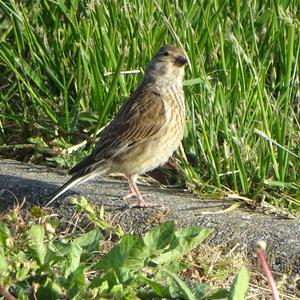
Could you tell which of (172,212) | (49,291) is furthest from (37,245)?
(172,212)

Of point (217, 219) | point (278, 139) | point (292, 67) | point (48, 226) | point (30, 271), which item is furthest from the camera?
point (292, 67)

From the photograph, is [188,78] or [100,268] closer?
[100,268]

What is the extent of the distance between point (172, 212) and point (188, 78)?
4.31ft

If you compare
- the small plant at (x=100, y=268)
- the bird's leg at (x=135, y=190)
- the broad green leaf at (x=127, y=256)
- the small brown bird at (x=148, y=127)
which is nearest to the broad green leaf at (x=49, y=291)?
the small plant at (x=100, y=268)

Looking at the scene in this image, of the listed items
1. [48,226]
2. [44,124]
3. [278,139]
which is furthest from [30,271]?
[44,124]

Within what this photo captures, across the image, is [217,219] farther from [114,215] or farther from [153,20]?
[153,20]

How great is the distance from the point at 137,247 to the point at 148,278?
137mm

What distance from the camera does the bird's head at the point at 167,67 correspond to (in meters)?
5.37

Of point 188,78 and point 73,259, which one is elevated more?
point 73,259

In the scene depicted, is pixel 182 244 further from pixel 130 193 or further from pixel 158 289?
pixel 130 193

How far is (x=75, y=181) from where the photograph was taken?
4.99 m

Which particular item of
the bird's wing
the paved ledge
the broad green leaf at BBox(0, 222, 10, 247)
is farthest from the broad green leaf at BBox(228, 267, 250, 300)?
the bird's wing

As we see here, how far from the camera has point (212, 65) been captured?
5.61 m

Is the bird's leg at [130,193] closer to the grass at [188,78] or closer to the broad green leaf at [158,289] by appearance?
the grass at [188,78]
